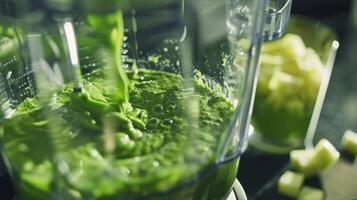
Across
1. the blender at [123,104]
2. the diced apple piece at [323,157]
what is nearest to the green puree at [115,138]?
the blender at [123,104]

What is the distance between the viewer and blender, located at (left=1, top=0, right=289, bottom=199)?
60cm

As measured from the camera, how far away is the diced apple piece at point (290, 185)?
2.84 ft

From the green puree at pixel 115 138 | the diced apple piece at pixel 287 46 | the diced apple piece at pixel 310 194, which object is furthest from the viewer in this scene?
the diced apple piece at pixel 287 46

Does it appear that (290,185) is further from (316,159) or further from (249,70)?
(249,70)

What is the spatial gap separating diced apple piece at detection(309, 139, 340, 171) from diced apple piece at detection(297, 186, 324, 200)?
41 millimetres

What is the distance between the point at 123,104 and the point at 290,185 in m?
0.30

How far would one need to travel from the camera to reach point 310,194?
86 cm

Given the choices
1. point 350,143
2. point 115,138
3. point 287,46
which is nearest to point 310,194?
point 350,143

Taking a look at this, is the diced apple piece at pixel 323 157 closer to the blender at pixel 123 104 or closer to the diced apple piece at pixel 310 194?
the diced apple piece at pixel 310 194

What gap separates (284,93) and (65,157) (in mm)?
433

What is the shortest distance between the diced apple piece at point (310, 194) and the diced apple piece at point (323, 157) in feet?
0.14

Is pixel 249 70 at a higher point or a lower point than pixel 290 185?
higher

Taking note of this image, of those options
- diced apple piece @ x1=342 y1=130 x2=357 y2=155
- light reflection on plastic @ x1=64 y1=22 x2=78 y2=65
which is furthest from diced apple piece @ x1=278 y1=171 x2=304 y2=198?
light reflection on plastic @ x1=64 y1=22 x2=78 y2=65

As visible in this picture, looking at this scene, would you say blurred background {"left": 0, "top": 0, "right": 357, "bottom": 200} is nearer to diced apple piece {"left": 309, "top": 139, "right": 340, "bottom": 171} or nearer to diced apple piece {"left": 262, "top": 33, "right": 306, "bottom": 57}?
diced apple piece {"left": 309, "top": 139, "right": 340, "bottom": 171}
